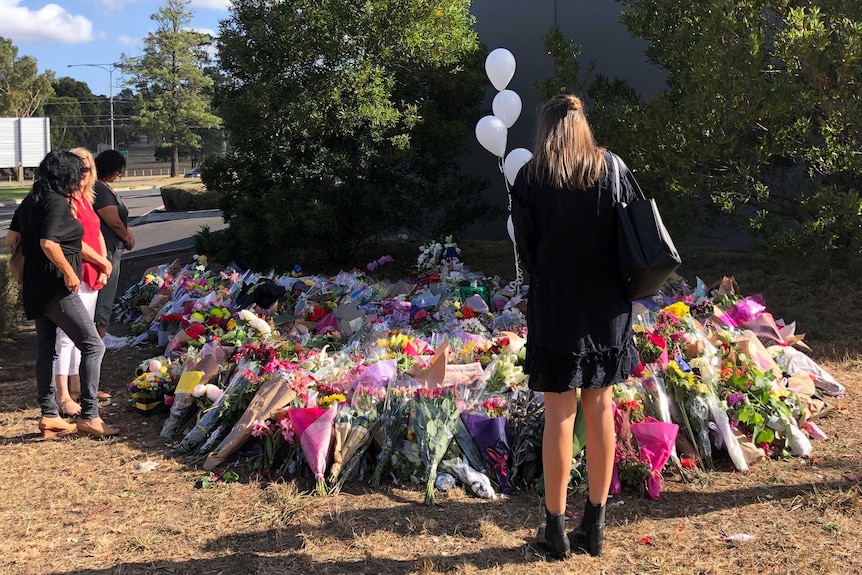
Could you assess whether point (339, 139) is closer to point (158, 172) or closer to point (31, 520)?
point (31, 520)

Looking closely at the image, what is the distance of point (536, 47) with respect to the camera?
9.36 metres

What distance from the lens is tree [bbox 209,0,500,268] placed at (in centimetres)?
754

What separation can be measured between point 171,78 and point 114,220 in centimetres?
3756

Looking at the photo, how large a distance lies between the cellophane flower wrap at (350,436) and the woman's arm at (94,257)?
5.55 feet

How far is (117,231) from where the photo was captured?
15.7ft

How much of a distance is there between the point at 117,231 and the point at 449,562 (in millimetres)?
3283

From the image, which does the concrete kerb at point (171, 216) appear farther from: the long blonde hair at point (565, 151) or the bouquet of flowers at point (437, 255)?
the long blonde hair at point (565, 151)

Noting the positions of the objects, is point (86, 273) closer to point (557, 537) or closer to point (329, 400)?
point (329, 400)

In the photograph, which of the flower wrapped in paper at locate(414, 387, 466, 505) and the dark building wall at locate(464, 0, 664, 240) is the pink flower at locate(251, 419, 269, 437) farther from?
the dark building wall at locate(464, 0, 664, 240)

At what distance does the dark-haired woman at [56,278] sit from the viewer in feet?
12.4

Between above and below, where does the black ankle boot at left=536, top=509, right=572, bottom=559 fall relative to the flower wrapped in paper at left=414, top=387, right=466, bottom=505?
below

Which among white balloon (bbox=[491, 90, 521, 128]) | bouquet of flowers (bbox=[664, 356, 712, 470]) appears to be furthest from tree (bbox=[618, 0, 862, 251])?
bouquet of flowers (bbox=[664, 356, 712, 470])

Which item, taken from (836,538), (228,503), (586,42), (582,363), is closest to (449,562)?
(582,363)

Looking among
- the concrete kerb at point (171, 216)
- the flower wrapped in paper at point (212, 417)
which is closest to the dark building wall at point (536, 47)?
the flower wrapped in paper at point (212, 417)
